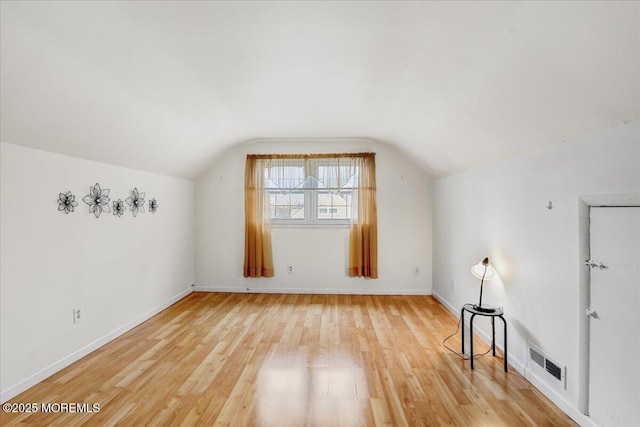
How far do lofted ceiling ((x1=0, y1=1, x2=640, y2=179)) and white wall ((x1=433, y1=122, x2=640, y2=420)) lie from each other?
0.51ft

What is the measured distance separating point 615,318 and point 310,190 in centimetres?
386

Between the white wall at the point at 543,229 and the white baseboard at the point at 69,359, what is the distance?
12.5 ft

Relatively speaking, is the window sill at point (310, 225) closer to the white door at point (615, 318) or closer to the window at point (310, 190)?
the window at point (310, 190)

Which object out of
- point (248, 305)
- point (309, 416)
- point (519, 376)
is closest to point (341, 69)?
point (309, 416)

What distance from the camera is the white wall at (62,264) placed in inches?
88.4

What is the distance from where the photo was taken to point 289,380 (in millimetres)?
2500

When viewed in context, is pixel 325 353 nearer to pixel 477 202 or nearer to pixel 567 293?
pixel 567 293

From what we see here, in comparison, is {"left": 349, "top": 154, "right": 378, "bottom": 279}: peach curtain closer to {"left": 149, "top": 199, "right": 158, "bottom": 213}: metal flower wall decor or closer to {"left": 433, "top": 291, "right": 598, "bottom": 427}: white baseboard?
{"left": 433, "top": 291, "right": 598, "bottom": 427}: white baseboard

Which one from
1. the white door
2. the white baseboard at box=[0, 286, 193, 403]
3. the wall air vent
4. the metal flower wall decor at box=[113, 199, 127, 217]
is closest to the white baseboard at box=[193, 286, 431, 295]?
the white baseboard at box=[0, 286, 193, 403]

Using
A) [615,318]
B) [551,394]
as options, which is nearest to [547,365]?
[551,394]

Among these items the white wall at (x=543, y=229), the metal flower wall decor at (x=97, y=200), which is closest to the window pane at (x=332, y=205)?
the white wall at (x=543, y=229)

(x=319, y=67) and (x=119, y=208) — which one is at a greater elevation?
(x=319, y=67)

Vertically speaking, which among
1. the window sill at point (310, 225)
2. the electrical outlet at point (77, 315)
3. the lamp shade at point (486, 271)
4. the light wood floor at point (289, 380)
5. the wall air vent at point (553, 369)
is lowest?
the light wood floor at point (289, 380)

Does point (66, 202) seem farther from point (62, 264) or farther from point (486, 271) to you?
point (486, 271)
